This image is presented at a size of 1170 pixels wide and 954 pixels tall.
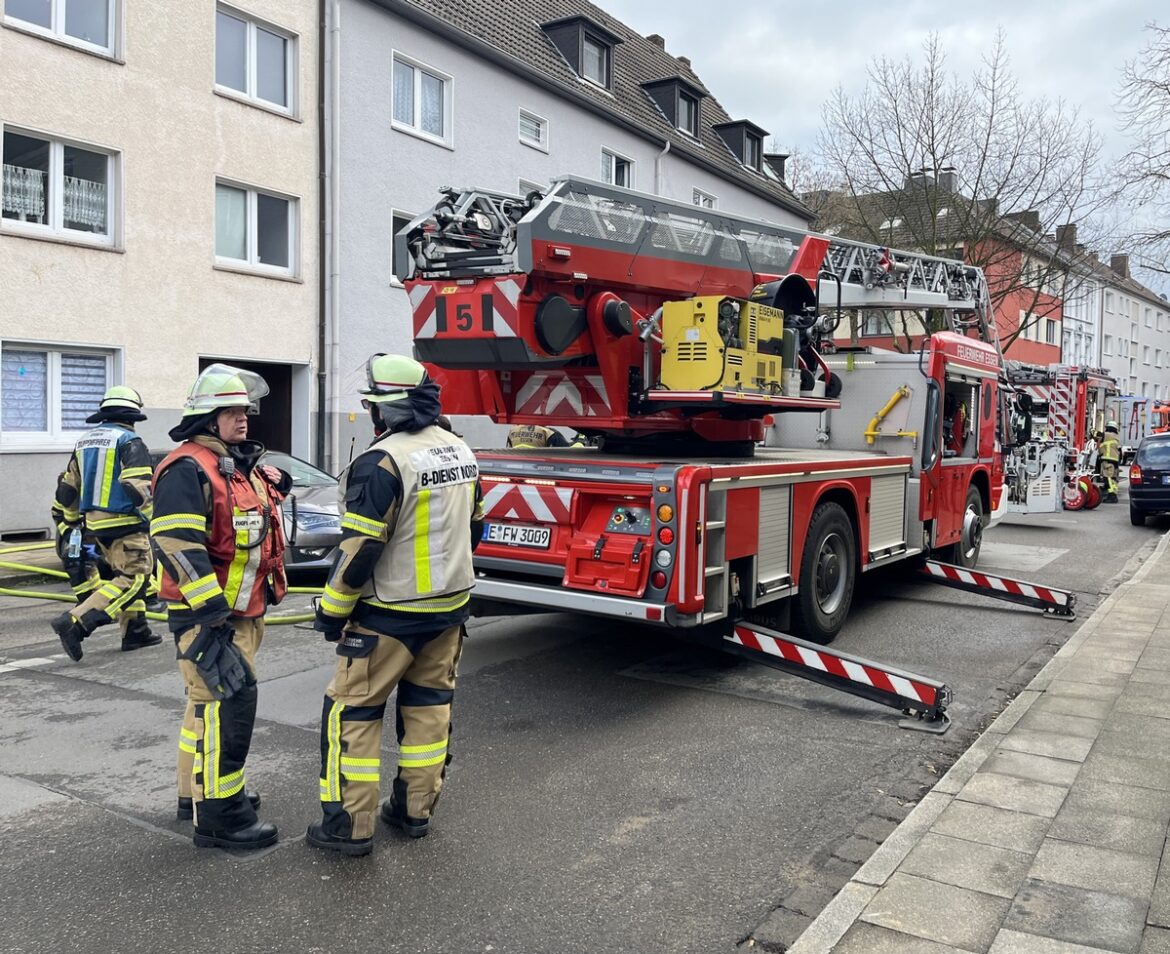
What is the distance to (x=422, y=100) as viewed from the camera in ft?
60.5

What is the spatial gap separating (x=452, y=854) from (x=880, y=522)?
17.9 ft

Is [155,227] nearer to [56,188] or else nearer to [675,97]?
[56,188]

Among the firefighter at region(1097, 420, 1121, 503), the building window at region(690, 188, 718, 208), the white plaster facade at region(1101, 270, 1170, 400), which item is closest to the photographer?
the firefighter at region(1097, 420, 1121, 503)

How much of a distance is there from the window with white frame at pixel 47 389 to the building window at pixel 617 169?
527 inches

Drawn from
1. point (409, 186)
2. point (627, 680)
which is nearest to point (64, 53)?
point (409, 186)

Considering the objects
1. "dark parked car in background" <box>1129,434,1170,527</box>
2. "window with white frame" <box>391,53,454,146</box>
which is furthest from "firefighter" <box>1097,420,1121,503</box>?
"window with white frame" <box>391,53,454,146</box>

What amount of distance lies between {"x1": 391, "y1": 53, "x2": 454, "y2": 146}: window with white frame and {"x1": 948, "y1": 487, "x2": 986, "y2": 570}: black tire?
11764 millimetres

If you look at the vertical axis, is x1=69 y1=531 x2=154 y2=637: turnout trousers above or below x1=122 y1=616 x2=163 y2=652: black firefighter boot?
above

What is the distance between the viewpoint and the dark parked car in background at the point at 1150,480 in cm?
1703

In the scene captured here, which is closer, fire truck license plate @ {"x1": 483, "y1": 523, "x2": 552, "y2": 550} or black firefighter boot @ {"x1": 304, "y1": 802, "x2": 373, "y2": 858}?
black firefighter boot @ {"x1": 304, "y1": 802, "x2": 373, "y2": 858}

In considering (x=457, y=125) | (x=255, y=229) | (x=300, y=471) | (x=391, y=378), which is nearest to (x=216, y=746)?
(x=391, y=378)

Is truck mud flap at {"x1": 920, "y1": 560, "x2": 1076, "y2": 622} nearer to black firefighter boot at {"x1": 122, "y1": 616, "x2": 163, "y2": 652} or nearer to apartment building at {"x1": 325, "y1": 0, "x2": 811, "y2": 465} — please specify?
black firefighter boot at {"x1": 122, "y1": 616, "x2": 163, "y2": 652}

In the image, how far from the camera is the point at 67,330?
42.5ft

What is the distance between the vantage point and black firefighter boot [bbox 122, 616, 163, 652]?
24.1 feet
